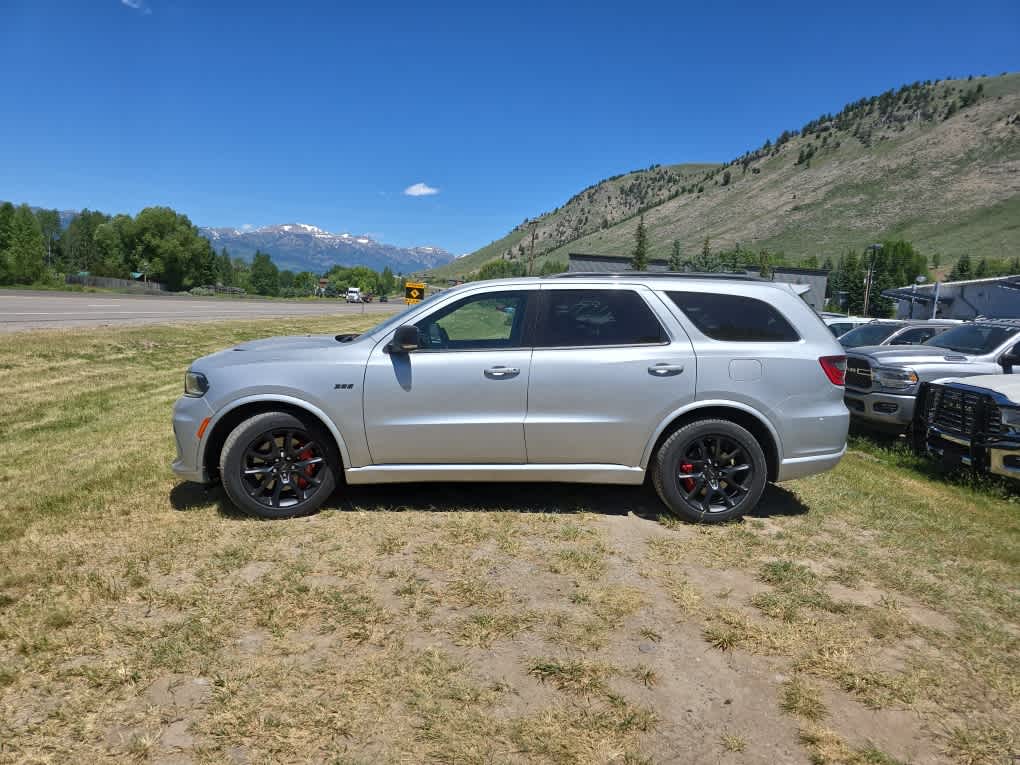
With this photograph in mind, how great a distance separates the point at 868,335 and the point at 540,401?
10.9 metres

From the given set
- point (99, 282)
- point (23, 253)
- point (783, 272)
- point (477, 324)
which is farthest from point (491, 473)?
point (783, 272)

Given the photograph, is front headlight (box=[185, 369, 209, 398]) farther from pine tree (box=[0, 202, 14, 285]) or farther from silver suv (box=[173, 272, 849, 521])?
pine tree (box=[0, 202, 14, 285])

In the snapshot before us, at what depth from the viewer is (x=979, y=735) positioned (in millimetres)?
2414

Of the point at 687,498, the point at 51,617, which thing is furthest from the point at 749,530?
the point at 51,617

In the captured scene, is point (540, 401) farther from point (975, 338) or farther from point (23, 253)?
point (23, 253)

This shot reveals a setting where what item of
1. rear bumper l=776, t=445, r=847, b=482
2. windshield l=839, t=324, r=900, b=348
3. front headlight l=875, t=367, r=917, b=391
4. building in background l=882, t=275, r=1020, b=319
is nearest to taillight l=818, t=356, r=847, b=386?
rear bumper l=776, t=445, r=847, b=482

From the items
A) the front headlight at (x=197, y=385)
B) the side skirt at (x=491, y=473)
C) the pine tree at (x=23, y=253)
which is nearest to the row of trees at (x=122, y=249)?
the pine tree at (x=23, y=253)

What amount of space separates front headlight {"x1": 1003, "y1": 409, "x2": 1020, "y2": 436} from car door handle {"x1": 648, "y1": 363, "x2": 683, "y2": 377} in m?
3.89

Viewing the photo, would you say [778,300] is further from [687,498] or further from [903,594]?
[903,594]

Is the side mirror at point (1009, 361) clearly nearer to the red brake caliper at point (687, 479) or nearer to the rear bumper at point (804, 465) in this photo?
the rear bumper at point (804, 465)

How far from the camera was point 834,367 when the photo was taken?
A: 4.60 m

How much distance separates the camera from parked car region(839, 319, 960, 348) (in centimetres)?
1169

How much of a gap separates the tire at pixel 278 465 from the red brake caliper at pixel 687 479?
102 inches

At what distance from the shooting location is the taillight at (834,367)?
4.57m
